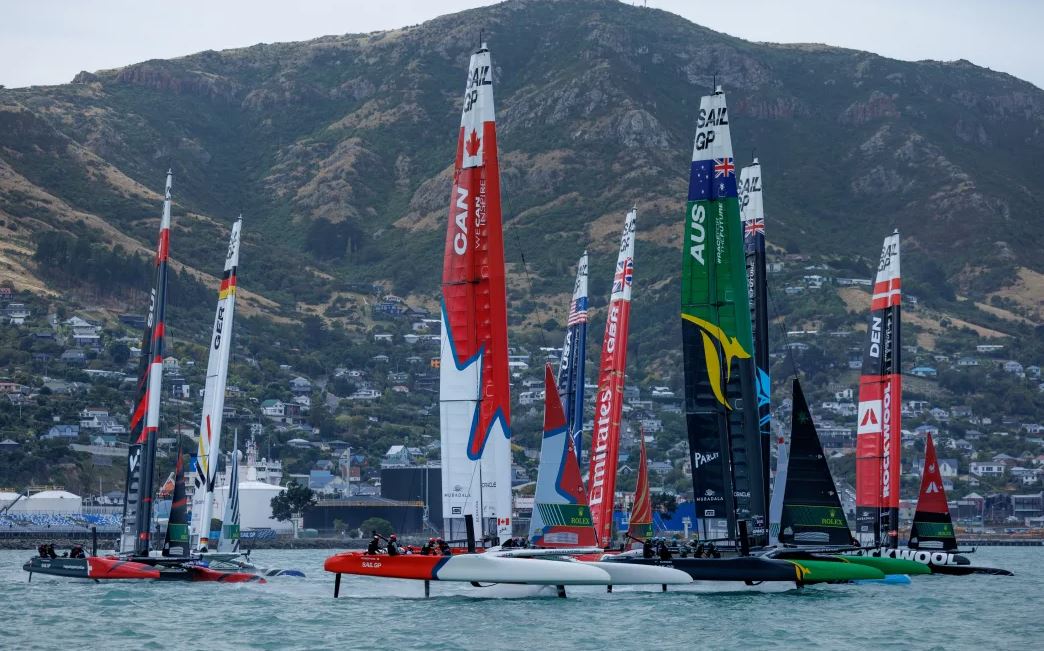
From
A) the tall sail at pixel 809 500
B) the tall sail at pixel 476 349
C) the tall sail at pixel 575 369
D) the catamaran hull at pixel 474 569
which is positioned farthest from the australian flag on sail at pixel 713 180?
the tall sail at pixel 575 369

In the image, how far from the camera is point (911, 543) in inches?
2010

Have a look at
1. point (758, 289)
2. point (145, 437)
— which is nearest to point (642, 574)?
point (758, 289)

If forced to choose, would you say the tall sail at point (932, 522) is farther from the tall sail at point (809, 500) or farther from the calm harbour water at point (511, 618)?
the tall sail at point (809, 500)

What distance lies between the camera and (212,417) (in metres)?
50.2

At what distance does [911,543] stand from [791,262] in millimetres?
138351

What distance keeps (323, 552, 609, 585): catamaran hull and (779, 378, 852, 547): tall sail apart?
9231 mm

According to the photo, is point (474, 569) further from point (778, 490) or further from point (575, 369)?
point (778, 490)

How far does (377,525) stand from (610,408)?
71821 mm

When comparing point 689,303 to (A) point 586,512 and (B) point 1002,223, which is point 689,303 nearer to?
(A) point 586,512

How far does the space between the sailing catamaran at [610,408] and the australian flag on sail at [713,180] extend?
32.0ft

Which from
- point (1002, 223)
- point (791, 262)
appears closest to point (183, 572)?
point (791, 262)

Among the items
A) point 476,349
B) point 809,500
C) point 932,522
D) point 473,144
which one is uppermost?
point 473,144

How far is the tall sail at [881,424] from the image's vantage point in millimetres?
51219

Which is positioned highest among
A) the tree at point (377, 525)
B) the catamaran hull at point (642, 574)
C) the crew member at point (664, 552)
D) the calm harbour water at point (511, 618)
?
the tree at point (377, 525)
